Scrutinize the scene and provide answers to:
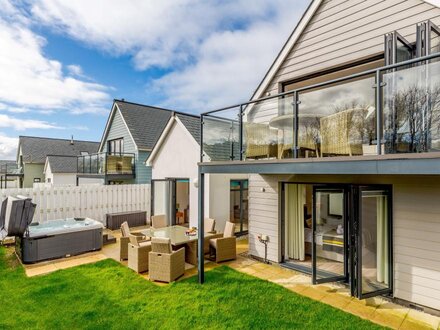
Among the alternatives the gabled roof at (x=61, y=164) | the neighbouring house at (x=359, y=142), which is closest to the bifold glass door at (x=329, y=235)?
the neighbouring house at (x=359, y=142)

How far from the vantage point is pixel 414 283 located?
16.7ft

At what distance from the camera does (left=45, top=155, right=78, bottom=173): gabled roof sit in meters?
24.4

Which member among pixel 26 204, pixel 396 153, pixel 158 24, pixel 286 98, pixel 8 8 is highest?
pixel 158 24

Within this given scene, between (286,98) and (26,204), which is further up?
(286,98)

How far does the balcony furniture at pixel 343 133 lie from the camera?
14.7ft

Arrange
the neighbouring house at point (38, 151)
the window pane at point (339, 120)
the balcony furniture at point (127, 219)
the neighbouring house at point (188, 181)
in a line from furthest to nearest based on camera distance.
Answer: the neighbouring house at point (38, 151)
the balcony furniture at point (127, 219)
the neighbouring house at point (188, 181)
the window pane at point (339, 120)

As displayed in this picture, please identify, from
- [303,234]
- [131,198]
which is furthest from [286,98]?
[131,198]

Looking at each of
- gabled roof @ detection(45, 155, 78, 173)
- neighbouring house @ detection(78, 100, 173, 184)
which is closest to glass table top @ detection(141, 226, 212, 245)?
neighbouring house @ detection(78, 100, 173, 184)

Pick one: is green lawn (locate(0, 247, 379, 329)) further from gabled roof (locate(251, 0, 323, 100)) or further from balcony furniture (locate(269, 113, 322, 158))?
gabled roof (locate(251, 0, 323, 100))

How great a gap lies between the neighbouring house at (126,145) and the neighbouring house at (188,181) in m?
3.78

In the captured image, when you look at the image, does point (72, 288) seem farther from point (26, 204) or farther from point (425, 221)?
point (425, 221)

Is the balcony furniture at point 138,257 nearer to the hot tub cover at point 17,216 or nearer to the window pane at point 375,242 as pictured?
the hot tub cover at point 17,216

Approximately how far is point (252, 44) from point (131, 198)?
978 centimetres

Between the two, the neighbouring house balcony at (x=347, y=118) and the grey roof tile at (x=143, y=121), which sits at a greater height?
the grey roof tile at (x=143, y=121)
